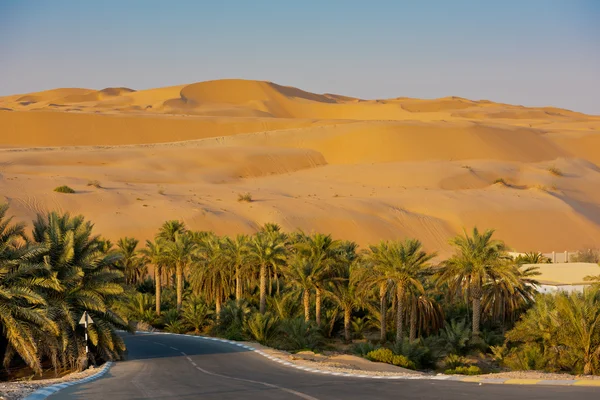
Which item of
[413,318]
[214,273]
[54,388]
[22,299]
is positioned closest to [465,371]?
[413,318]

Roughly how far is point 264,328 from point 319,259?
3.86 meters

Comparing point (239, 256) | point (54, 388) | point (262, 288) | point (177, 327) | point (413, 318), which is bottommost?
point (177, 327)

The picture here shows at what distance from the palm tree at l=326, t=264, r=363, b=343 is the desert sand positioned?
103 feet

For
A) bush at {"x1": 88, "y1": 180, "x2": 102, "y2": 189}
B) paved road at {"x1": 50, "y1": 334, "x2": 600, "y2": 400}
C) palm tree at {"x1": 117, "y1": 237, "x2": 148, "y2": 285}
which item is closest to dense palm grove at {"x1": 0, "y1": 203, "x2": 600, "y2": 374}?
paved road at {"x1": 50, "y1": 334, "x2": 600, "y2": 400}

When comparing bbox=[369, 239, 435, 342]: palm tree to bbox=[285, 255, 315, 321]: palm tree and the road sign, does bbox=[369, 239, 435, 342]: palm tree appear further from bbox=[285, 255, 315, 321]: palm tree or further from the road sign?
the road sign

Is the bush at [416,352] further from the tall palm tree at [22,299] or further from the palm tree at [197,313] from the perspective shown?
the palm tree at [197,313]

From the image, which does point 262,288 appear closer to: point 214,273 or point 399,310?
point 214,273

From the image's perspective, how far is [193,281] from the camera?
44125 mm

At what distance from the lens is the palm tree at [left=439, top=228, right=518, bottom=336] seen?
120 ft

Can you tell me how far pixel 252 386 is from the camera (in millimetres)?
19281

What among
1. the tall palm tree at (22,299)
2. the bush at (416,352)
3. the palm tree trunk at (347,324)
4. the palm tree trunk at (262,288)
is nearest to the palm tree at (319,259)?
the palm tree trunk at (347,324)

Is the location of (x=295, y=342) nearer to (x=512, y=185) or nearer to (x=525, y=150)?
(x=512, y=185)

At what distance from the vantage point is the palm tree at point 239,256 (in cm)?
4134

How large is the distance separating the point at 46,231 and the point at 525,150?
331 feet
